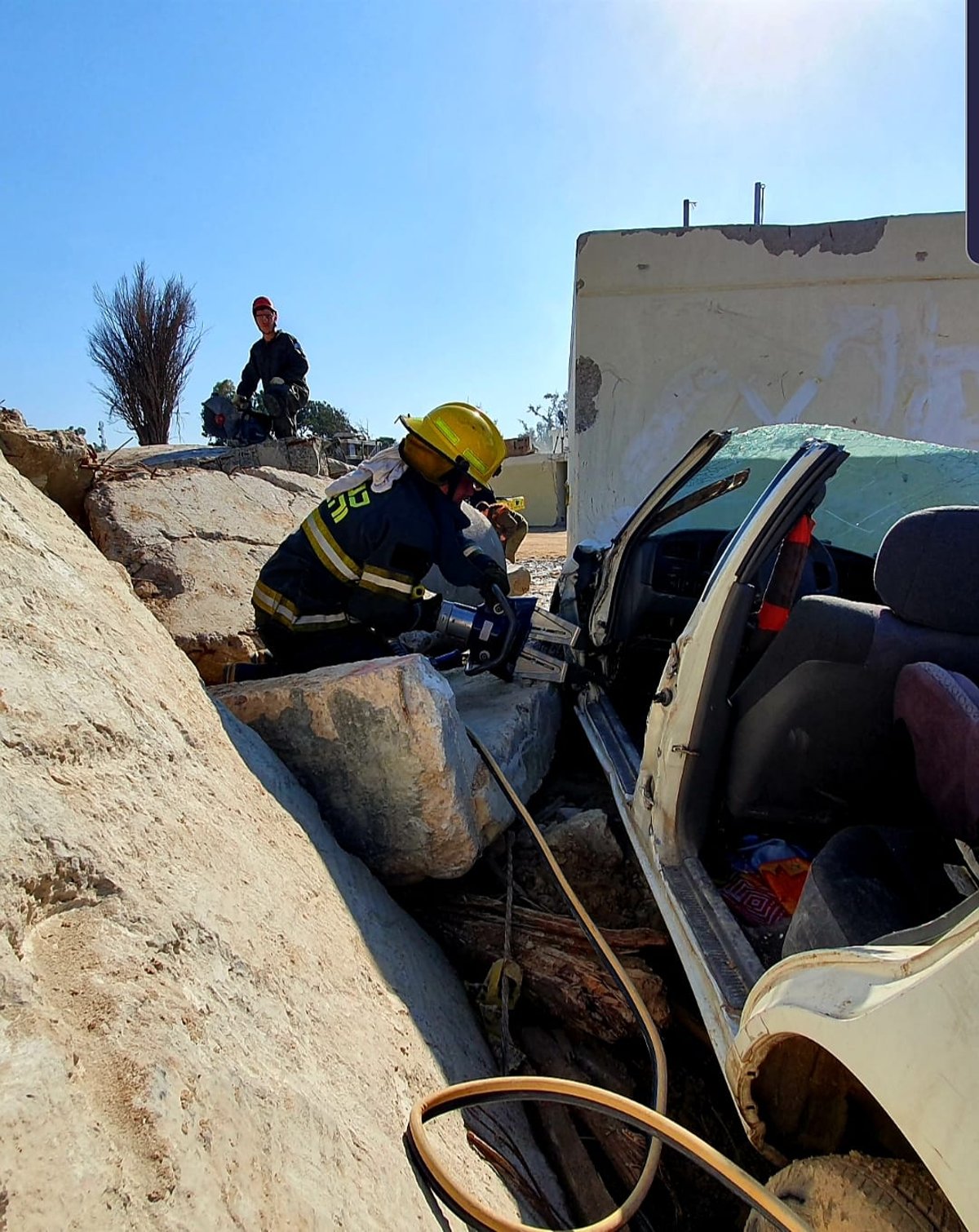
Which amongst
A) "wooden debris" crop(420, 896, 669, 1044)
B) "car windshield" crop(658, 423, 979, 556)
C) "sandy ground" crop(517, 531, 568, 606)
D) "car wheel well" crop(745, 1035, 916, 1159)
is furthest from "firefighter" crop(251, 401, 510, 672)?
"sandy ground" crop(517, 531, 568, 606)

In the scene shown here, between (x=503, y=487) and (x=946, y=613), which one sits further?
(x=503, y=487)

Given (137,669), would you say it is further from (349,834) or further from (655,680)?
(655,680)

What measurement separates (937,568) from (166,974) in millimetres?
1631

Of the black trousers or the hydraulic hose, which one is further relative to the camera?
the black trousers

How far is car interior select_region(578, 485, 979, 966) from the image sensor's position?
1486 mm

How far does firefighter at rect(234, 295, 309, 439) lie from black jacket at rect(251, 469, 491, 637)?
18.2ft

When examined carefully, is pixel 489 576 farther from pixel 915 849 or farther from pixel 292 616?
pixel 915 849

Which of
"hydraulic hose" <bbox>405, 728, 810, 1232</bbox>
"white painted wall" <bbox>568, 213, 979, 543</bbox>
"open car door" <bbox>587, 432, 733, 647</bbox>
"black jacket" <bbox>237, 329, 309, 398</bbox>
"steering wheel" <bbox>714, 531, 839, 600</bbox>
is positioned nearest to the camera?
"hydraulic hose" <bbox>405, 728, 810, 1232</bbox>

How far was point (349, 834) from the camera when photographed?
254 centimetres

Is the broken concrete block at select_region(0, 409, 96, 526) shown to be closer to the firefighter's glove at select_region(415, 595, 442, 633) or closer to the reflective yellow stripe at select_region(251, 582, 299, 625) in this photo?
the reflective yellow stripe at select_region(251, 582, 299, 625)

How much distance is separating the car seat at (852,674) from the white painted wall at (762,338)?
4.72 m

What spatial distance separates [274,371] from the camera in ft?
28.9

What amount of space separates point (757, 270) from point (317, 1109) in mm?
6709

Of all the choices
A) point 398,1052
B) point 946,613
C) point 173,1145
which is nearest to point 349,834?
point 398,1052
